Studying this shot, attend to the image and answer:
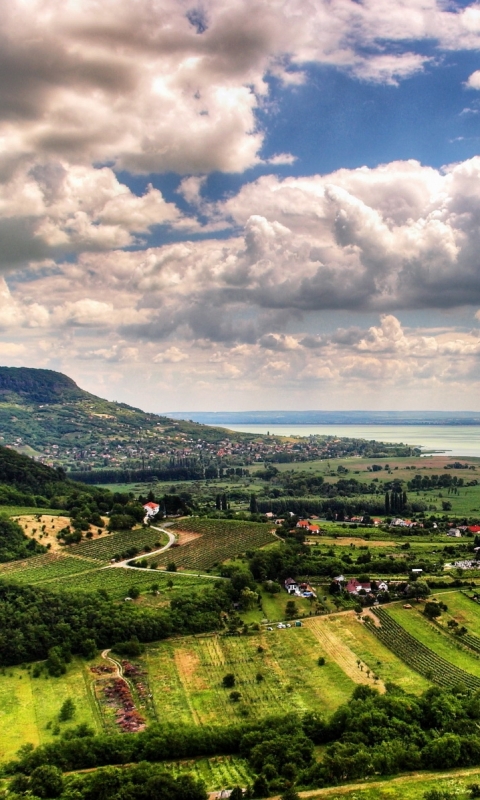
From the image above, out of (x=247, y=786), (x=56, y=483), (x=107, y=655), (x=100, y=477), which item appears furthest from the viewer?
(x=100, y=477)

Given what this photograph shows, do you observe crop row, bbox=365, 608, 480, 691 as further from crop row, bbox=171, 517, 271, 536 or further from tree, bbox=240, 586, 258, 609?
crop row, bbox=171, 517, 271, 536

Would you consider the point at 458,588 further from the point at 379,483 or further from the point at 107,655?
the point at 379,483

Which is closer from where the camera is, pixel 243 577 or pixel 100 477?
pixel 243 577

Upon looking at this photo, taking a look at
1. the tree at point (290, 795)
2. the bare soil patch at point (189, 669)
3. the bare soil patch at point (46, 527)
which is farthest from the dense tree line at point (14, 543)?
the tree at point (290, 795)

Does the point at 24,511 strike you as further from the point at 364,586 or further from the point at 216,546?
the point at 364,586

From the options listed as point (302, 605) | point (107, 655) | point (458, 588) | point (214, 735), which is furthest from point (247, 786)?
point (458, 588)

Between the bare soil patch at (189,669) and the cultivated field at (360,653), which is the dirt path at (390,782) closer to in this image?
the cultivated field at (360,653)
